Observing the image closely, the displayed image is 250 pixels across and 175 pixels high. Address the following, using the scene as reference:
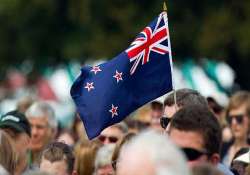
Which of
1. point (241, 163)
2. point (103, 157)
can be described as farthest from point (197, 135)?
point (103, 157)

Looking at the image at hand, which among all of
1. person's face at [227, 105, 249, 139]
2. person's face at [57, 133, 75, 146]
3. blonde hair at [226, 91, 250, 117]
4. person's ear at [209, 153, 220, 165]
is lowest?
person's ear at [209, 153, 220, 165]

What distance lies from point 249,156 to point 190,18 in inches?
474

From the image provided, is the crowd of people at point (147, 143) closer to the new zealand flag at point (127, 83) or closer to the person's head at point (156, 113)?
the person's head at point (156, 113)

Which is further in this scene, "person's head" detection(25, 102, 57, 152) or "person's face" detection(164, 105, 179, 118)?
"person's head" detection(25, 102, 57, 152)

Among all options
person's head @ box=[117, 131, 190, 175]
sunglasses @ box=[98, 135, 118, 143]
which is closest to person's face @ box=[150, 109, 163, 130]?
sunglasses @ box=[98, 135, 118, 143]

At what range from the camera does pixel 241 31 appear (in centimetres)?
1989

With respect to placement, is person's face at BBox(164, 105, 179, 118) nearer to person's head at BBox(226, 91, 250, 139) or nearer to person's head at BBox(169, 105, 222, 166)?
person's head at BBox(169, 105, 222, 166)

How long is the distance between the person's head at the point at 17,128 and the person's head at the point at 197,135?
334cm

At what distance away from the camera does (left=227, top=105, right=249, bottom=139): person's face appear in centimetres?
1166

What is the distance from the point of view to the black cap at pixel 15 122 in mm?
10148

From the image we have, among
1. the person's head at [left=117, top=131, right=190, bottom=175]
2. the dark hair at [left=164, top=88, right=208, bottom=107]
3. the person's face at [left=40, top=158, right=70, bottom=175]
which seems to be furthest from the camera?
the person's face at [left=40, top=158, right=70, bottom=175]

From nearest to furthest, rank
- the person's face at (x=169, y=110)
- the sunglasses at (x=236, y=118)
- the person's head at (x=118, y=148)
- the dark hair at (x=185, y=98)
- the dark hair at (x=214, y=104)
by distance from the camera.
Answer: the person's face at (x=169, y=110), the dark hair at (x=185, y=98), the person's head at (x=118, y=148), the sunglasses at (x=236, y=118), the dark hair at (x=214, y=104)

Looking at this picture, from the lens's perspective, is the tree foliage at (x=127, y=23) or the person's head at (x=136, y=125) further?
the tree foliage at (x=127, y=23)

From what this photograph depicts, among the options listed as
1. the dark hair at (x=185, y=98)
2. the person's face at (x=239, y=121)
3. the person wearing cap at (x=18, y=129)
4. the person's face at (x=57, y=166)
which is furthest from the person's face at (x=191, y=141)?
the person's face at (x=239, y=121)
